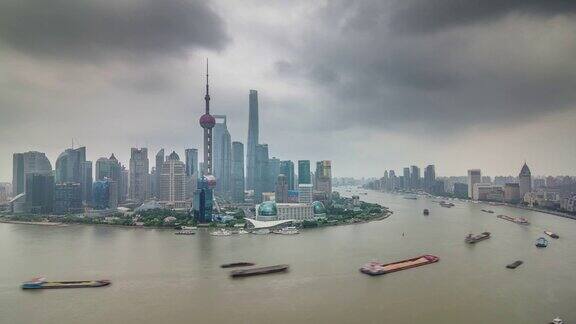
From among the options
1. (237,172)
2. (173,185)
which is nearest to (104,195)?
(173,185)

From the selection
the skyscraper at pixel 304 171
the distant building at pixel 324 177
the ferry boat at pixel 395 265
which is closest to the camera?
the ferry boat at pixel 395 265

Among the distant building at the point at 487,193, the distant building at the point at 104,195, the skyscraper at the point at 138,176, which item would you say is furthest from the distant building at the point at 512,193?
the skyscraper at the point at 138,176

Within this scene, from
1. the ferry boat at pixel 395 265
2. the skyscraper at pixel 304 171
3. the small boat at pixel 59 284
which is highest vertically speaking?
the skyscraper at pixel 304 171

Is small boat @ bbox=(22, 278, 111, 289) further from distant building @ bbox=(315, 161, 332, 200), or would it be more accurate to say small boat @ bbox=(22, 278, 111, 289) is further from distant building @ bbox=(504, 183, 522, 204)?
distant building @ bbox=(504, 183, 522, 204)

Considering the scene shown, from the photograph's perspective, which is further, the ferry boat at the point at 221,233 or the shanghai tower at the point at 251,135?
the shanghai tower at the point at 251,135

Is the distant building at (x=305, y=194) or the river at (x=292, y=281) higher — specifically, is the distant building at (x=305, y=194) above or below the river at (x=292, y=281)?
above

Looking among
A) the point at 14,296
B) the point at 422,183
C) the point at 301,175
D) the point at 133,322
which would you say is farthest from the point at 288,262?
the point at 422,183

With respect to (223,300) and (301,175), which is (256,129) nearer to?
(301,175)

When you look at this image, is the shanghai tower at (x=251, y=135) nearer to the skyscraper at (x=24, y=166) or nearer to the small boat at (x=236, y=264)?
the skyscraper at (x=24, y=166)

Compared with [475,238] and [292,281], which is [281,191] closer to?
[475,238]
